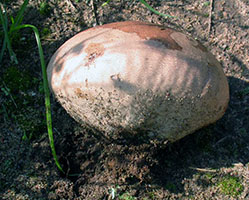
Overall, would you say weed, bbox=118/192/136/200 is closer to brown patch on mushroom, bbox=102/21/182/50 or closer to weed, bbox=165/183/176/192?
weed, bbox=165/183/176/192

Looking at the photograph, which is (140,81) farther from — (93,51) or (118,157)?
(118,157)

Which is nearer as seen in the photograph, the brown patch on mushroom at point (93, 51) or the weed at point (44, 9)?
the brown patch on mushroom at point (93, 51)

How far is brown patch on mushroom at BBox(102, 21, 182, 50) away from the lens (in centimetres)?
211

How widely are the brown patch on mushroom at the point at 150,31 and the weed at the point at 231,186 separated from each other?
1.02 meters

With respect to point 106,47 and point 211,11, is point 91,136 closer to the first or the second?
point 106,47

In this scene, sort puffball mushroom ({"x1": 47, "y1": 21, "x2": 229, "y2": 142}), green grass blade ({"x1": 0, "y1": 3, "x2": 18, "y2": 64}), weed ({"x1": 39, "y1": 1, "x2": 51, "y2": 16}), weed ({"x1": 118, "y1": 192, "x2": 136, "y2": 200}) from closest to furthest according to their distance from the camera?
puffball mushroom ({"x1": 47, "y1": 21, "x2": 229, "y2": 142}) < weed ({"x1": 118, "y1": 192, "x2": 136, "y2": 200}) < green grass blade ({"x1": 0, "y1": 3, "x2": 18, "y2": 64}) < weed ({"x1": 39, "y1": 1, "x2": 51, "y2": 16})

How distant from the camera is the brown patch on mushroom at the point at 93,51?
2.07 meters

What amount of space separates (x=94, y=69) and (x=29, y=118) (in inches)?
33.7

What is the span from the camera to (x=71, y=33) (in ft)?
9.77

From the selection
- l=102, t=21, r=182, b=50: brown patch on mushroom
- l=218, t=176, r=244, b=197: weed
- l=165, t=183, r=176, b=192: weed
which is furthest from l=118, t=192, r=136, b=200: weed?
l=102, t=21, r=182, b=50: brown patch on mushroom

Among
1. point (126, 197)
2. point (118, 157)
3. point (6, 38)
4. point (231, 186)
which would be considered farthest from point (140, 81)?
point (6, 38)

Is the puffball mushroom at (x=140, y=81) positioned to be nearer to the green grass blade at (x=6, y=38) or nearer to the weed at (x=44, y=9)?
the green grass blade at (x=6, y=38)

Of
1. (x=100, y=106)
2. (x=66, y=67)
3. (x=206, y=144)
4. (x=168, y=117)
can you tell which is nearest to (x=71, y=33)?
(x=66, y=67)

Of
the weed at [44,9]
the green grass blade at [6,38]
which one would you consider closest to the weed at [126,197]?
the green grass blade at [6,38]
